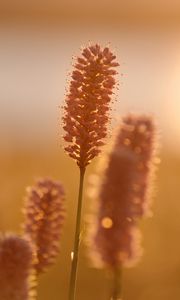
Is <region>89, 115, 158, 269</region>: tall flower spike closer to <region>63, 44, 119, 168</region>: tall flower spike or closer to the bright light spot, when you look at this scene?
the bright light spot

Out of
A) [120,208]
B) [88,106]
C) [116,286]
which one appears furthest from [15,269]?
[88,106]

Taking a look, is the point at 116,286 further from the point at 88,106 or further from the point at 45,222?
the point at 88,106

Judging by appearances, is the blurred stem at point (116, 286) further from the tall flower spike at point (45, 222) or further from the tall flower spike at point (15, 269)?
the tall flower spike at point (45, 222)

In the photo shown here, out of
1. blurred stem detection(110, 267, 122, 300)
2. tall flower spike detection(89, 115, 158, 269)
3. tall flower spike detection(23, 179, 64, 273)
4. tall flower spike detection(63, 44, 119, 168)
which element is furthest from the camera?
tall flower spike detection(63, 44, 119, 168)

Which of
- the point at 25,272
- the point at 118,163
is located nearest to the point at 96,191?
the point at 118,163

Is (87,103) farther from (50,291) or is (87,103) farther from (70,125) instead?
(50,291)

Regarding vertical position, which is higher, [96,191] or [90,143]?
[90,143]

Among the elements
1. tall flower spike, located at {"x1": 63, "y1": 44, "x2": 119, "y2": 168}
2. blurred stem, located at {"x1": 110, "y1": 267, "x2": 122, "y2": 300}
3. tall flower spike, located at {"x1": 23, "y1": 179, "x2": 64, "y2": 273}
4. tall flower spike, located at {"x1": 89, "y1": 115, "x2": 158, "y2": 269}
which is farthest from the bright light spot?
tall flower spike, located at {"x1": 63, "y1": 44, "x2": 119, "y2": 168}
